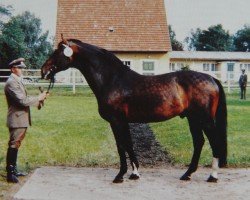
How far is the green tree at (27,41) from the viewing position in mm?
56406

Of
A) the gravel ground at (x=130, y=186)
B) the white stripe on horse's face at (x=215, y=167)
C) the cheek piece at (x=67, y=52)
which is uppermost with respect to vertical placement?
the cheek piece at (x=67, y=52)

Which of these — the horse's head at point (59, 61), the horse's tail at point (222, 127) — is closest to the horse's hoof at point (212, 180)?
the horse's tail at point (222, 127)

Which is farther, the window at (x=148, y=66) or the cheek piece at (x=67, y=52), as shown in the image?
the window at (x=148, y=66)

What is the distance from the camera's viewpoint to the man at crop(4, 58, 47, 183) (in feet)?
25.1

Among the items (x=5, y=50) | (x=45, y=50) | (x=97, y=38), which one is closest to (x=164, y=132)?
(x=97, y=38)

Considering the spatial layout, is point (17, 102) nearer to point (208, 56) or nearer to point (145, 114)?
point (145, 114)

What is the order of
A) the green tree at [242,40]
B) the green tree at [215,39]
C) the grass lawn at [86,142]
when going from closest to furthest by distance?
the grass lawn at [86,142], the green tree at [215,39], the green tree at [242,40]

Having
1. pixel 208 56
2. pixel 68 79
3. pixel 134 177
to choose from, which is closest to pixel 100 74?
pixel 134 177

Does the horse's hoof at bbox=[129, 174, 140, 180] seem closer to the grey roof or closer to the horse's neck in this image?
the horse's neck

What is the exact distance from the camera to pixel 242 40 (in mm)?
99188

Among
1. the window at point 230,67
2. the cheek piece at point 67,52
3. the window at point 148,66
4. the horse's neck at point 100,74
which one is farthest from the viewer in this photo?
the window at point 230,67

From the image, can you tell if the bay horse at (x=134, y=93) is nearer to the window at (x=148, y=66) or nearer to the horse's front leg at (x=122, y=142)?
the horse's front leg at (x=122, y=142)

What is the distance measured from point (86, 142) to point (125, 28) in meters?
27.7

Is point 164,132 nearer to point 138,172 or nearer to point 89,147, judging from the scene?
point 89,147
